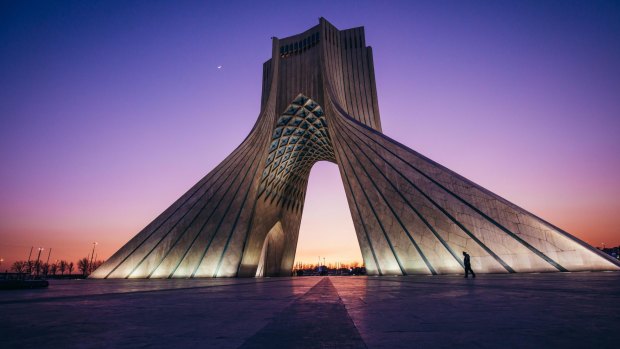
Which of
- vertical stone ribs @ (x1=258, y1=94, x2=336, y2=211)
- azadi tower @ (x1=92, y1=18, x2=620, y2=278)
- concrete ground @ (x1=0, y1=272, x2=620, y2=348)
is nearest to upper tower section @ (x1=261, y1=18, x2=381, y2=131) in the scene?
azadi tower @ (x1=92, y1=18, x2=620, y2=278)

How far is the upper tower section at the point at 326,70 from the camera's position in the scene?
62.5ft

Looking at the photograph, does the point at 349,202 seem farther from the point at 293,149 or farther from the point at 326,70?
the point at 293,149

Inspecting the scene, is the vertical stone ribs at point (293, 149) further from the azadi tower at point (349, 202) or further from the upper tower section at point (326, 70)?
the upper tower section at point (326, 70)

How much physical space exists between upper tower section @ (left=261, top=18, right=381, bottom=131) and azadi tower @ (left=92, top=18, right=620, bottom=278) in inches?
3.2

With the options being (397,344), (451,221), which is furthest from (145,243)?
(397,344)

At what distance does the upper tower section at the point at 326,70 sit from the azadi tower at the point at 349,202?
3.2 inches

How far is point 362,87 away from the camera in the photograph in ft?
68.2

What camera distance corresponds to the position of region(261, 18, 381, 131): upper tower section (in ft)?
62.5

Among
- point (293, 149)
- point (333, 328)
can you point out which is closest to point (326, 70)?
point (293, 149)

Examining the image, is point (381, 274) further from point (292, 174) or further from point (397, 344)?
point (292, 174)

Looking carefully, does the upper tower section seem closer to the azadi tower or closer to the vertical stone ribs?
the azadi tower

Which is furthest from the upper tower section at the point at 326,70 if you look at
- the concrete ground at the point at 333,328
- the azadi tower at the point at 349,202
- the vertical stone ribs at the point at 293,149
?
the concrete ground at the point at 333,328

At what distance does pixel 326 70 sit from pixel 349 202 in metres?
8.71

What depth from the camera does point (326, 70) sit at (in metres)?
18.5
